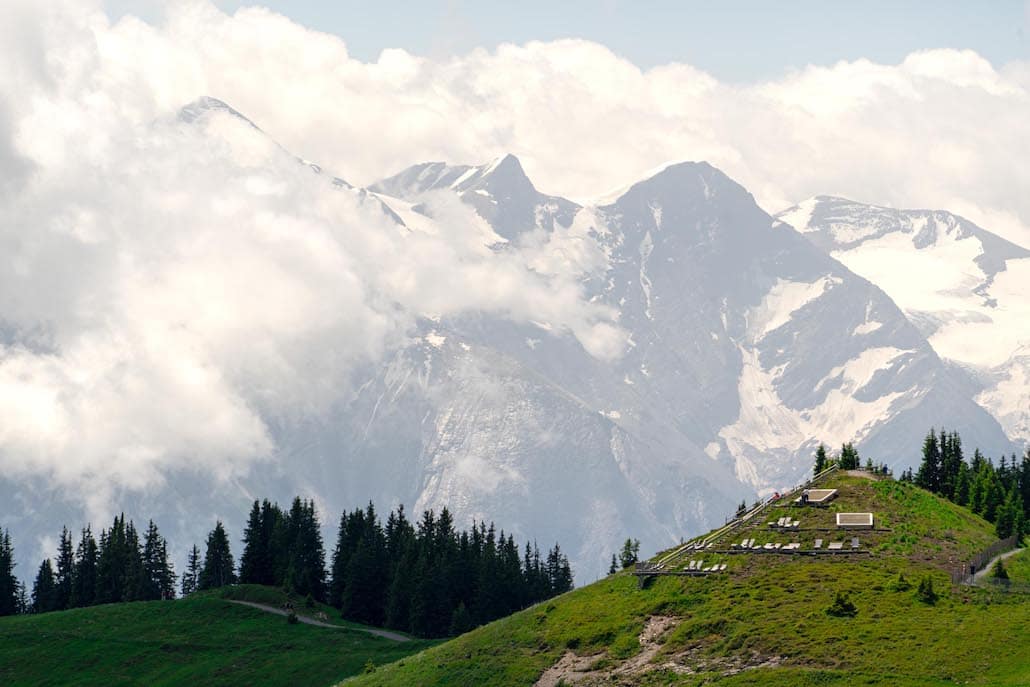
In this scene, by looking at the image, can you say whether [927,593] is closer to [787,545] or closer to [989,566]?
[989,566]

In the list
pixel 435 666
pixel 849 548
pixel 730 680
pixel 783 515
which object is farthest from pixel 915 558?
pixel 435 666

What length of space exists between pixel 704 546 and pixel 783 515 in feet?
31.2

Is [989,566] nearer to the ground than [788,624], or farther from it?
farther from it

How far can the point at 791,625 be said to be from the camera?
15162 cm

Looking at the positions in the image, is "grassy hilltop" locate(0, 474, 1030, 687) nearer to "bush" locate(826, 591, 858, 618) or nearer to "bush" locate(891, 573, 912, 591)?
"bush" locate(891, 573, 912, 591)

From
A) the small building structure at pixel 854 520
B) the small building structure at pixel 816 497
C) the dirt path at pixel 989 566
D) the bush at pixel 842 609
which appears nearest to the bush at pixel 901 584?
the bush at pixel 842 609

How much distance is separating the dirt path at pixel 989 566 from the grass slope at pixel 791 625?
279 cm

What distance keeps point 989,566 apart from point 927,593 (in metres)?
17.4

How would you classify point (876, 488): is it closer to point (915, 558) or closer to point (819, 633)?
point (915, 558)

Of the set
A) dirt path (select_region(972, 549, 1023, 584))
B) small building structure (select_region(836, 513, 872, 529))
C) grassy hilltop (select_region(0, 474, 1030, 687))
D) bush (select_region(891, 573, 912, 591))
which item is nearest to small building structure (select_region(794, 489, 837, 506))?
grassy hilltop (select_region(0, 474, 1030, 687))

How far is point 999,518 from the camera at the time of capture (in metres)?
194

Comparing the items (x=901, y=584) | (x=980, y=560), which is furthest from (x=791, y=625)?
(x=980, y=560)

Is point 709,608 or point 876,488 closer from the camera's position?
point 709,608

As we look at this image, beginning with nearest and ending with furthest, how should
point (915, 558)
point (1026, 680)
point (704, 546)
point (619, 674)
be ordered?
point (1026, 680)
point (619, 674)
point (915, 558)
point (704, 546)
